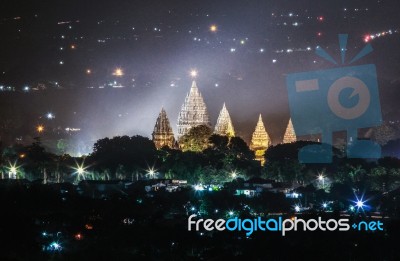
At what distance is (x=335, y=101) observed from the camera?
6081 cm

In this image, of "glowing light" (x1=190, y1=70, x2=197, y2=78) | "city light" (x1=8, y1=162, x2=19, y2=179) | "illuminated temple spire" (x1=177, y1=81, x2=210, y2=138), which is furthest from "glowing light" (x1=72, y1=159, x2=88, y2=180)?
"glowing light" (x1=190, y1=70, x2=197, y2=78)

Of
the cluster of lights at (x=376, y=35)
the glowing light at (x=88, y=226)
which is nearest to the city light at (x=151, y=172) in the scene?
the glowing light at (x=88, y=226)

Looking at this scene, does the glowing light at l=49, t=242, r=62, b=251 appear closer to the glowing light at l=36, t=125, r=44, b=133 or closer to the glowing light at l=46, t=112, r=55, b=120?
the glowing light at l=36, t=125, r=44, b=133

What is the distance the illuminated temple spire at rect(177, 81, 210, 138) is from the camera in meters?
51.3

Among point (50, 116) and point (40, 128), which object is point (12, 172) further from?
point (50, 116)

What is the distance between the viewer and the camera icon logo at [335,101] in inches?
2277

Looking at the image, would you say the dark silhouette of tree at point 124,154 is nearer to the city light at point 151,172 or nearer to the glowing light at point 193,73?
the city light at point 151,172

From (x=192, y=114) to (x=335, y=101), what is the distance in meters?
12.9

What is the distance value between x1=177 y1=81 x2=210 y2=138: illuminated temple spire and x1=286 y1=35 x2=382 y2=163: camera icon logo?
7695 mm

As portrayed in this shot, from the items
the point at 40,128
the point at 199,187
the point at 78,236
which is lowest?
the point at 78,236

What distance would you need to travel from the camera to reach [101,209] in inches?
1239

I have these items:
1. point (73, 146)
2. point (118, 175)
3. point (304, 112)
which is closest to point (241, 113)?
point (304, 112)

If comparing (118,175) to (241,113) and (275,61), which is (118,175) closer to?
(241,113)

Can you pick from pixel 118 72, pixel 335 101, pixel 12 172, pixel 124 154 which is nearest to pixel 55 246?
pixel 12 172
